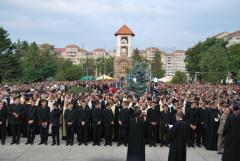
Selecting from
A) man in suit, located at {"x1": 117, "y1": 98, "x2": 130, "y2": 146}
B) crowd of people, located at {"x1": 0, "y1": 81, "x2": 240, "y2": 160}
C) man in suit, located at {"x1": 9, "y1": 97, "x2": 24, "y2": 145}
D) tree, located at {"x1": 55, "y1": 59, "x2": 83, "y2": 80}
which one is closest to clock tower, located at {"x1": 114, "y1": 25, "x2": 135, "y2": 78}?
tree, located at {"x1": 55, "y1": 59, "x2": 83, "y2": 80}

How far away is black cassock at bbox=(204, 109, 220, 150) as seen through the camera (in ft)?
52.5

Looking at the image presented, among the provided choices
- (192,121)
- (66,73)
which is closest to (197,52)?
(66,73)

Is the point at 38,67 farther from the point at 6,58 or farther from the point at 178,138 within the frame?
the point at 178,138

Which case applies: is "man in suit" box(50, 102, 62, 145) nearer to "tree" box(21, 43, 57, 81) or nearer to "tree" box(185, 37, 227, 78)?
"tree" box(21, 43, 57, 81)

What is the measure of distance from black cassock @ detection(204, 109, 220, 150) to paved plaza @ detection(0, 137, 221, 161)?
390mm

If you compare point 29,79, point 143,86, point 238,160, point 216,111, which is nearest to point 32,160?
point 238,160

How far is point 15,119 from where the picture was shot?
16.1 metres

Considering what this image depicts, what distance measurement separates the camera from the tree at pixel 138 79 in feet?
101

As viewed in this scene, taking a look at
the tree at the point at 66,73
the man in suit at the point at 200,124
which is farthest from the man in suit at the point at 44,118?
the tree at the point at 66,73

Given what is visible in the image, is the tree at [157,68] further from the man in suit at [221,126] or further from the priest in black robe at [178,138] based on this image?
the priest in black robe at [178,138]

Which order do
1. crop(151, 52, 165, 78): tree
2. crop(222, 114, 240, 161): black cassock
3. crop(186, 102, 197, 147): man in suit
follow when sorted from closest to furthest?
crop(222, 114, 240, 161): black cassock < crop(186, 102, 197, 147): man in suit < crop(151, 52, 165, 78): tree

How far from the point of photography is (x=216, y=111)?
16.2 m

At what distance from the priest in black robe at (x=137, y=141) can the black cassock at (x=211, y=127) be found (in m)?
5.08

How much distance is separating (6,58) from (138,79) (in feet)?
142
